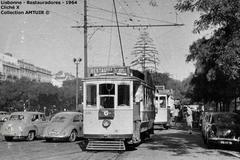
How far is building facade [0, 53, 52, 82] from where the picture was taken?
11809cm

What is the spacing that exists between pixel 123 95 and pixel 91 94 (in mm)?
1291

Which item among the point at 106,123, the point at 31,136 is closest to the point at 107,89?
the point at 106,123

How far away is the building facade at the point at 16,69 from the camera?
118088 millimetres

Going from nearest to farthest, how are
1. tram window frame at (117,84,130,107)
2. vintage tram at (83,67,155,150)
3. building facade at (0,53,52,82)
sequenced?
vintage tram at (83,67,155,150), tram window frame at (117,84,130,107), building facade at (0,53,52,82)

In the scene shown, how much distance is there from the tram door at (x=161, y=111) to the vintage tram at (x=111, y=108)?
44.2 ft

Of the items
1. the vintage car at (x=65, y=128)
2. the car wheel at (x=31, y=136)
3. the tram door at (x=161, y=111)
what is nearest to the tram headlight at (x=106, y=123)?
the vintage car at (x=65, y=128)

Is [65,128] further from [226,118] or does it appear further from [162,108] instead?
[162,108]

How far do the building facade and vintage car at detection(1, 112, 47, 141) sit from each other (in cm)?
8714

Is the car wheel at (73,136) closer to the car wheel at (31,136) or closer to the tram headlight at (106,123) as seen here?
the car wheel at (31,136)

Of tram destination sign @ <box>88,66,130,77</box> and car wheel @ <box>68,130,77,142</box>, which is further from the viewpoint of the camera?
car wheel @ <box>68,130,77,142</box>

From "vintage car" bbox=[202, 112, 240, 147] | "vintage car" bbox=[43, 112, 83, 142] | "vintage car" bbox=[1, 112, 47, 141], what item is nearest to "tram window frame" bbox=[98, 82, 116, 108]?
"vintage car" bbox=[43, 112, 83, 142]

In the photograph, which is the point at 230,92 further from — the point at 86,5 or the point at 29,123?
the point at 29,123

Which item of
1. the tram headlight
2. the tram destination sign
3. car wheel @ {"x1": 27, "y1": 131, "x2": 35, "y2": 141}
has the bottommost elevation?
car wheel @ {"x1": 27, "y1": 131, "x2": 35, "y2": 141}

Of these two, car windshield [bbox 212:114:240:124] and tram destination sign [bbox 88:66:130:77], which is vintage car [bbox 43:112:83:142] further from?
car windshield [bbox 212:114:240:124]
